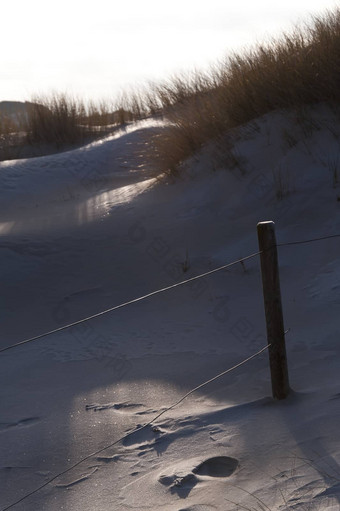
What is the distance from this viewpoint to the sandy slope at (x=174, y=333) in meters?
3.08

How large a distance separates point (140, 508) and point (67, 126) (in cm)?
1088

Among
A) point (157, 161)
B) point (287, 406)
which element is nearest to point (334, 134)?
point (157, 161)

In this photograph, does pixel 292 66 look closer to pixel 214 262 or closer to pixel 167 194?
pixel 167 194

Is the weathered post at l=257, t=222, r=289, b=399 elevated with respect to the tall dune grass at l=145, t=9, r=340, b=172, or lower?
lower

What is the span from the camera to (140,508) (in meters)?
2.86

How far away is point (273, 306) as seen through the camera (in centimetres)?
371

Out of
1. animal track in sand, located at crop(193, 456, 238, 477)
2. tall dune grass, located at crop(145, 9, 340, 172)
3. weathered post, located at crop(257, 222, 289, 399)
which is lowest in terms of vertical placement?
animal track in sand, located at crop(193, 456, 238, 477)

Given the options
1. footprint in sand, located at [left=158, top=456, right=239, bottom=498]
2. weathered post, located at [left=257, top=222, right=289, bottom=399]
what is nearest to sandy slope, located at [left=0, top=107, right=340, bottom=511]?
footprint in sand, located at [left=158, top=456, right=239, bottom=498]

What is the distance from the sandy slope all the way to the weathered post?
122mm

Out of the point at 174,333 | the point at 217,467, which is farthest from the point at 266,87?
the point at 217,467

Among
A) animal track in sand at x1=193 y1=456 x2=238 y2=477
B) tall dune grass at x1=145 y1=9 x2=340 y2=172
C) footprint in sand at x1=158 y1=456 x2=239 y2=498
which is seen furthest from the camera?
tall dune grass at x1=145 y1=9 x2=340 y2=172

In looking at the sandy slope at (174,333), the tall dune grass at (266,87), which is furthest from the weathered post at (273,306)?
the tall dune grass at (266,87)

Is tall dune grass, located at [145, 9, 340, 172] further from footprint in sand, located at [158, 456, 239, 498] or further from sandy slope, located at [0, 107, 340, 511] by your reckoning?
footprint in sand, located at [158, 456, 239, 498]

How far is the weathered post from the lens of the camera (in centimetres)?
362
